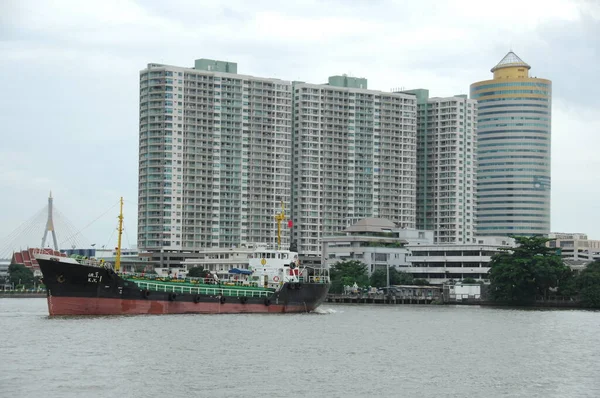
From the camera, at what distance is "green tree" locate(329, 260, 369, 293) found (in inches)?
6393

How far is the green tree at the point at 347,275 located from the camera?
162375mm

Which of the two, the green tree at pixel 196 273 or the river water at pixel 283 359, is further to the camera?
the green tree at pixel 196 273

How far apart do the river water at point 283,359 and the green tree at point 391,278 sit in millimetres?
79490

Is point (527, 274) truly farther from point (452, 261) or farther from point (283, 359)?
point (283, 359)

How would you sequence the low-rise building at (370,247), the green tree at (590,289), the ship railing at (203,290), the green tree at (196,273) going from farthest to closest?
1. the low-rise building at (370,247)
2. the green tree at (196,273)
3. the green tree at (590,289)
4. the ship railing at (203,290)

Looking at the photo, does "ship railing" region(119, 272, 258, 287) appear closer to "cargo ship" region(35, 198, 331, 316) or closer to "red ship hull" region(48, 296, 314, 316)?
"cargo ship" region(35, 198, 331, 316)

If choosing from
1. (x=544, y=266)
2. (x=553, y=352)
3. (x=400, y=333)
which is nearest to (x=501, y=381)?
(x=553, y=352)

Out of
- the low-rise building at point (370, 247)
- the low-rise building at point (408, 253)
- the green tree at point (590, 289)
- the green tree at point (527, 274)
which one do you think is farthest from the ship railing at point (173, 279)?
the low-rise building at point (370, 247)

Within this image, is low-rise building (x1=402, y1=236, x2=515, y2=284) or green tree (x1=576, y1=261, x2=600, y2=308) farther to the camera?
low-rise building (x1=402, y1=236, x2=515, y2=284)

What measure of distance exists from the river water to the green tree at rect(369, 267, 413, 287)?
79490 millimetres

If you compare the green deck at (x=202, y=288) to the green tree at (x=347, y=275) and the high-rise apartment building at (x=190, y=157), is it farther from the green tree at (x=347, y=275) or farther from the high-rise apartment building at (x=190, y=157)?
the high-rise apartment building at (x=190, y=157)

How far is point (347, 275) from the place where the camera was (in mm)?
167375

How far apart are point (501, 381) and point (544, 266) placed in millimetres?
87440

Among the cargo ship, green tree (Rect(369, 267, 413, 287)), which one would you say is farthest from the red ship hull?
green tree (Rect(369, 267, 413, 287))
